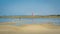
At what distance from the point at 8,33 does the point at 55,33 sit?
60.8 inches

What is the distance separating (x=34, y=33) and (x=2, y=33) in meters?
1.05

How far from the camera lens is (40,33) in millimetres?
4047

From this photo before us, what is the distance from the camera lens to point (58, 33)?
3969mm

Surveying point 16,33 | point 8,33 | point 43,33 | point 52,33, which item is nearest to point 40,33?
point 43,33

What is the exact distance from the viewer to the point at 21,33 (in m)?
4.04

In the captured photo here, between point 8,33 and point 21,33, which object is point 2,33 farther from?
point 21,33

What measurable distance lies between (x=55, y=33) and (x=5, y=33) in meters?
1.64

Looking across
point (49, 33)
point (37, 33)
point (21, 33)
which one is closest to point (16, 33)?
point (21, 33)

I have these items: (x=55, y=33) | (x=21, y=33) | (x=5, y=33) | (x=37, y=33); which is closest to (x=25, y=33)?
(x=21, y=33)

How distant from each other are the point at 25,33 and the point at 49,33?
0.79m

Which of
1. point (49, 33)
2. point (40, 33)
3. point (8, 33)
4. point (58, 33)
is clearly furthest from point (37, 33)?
point (8, 33)

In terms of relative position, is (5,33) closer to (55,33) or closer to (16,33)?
(16,33)

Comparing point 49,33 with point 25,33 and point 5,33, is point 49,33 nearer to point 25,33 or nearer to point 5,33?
point 25,33

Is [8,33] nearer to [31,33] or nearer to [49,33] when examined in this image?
[31,33]
